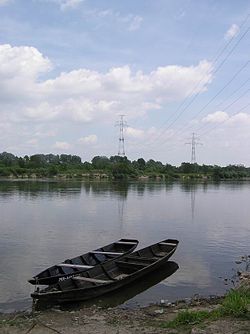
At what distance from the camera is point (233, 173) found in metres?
155

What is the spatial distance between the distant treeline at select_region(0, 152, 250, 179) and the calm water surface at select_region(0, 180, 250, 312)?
89.8 m

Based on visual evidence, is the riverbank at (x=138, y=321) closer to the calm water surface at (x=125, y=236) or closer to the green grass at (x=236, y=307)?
the green grass at (x=236, y=307)

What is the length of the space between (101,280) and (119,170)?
405 feet

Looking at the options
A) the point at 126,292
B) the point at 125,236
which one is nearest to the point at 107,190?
the point at 125,236

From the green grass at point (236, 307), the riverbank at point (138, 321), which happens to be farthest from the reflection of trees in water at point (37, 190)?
the green grass at point (236, 307)

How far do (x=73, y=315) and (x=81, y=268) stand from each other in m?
3.93

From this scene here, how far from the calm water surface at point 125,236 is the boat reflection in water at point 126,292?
0.66 feet

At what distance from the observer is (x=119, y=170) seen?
137 metres

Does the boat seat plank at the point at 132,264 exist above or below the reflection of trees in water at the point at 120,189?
below

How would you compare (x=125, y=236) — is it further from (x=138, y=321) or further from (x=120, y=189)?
(x=120, y=189)

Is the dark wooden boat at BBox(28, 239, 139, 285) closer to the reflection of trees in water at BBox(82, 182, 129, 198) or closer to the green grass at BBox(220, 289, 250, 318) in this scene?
the green grass at BBox(220, 289, 250, 318)

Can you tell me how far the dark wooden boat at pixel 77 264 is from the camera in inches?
535

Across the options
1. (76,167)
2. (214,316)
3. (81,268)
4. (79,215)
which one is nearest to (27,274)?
(81,268)

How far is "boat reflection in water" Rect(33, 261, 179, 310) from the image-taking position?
12453mm
